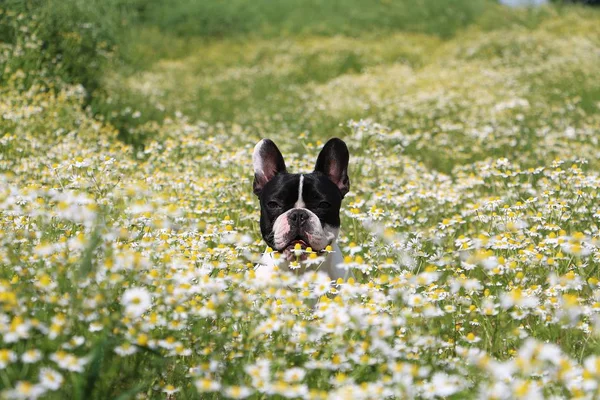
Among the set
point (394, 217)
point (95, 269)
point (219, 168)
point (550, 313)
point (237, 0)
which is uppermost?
point (95, 269)

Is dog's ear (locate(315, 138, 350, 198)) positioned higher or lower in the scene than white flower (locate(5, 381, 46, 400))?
lower

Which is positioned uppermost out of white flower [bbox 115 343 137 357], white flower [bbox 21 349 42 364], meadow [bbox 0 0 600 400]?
white flower [bbox 21 349 42 364]

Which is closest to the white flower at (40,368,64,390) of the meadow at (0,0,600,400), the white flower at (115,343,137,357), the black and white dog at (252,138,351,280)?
the meadow at (0,0,600,400)

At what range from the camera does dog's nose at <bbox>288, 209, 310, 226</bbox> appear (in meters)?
4.31

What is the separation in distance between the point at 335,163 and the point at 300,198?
463mm

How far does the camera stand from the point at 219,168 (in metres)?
7.04

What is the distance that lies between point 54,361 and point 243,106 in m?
12.8

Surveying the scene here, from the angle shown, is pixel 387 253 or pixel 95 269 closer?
pixel 95 269

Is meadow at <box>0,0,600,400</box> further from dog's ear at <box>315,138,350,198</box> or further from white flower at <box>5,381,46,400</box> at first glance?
dog's ear at <box>315,138,350,198</box>

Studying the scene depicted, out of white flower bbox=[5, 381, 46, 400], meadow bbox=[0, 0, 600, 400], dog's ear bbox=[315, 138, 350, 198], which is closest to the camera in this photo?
white flower bbox=[5, 381, 46, 400]

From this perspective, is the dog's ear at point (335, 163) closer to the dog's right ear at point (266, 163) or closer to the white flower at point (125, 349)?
the dog's right ear at point (266, 163)

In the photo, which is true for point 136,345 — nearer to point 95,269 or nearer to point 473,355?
point 95,269

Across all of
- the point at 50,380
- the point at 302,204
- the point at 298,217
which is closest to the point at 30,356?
the point at 50,380

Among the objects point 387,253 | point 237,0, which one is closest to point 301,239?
point 387,253
